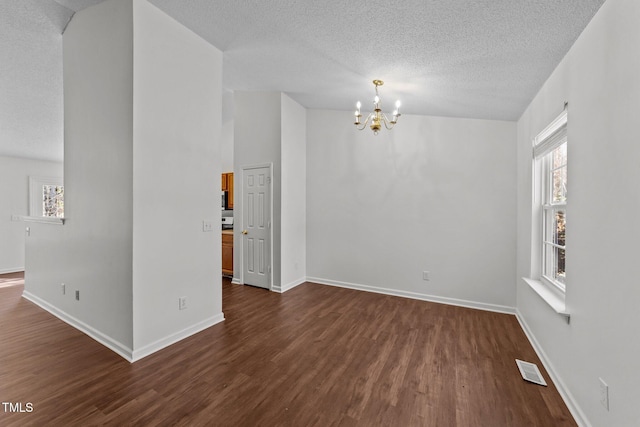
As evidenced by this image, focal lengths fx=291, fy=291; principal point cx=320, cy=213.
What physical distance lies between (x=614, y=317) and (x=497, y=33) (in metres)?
1.86

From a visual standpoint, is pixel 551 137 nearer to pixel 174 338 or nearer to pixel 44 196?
pixel 174 338

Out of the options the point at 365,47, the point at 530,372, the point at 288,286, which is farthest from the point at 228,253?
the point at 530,372

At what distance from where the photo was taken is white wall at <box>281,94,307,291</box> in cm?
440

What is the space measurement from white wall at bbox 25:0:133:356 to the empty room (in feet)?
0.09

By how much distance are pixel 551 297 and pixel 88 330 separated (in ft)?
13.8

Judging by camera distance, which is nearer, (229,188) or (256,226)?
(256,226)

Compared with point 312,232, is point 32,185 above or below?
above

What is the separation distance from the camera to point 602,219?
1601mm

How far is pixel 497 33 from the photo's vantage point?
2.01 metres

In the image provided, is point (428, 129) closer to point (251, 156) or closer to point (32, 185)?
point (251, 156)

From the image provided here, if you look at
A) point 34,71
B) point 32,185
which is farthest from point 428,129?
point 32,185

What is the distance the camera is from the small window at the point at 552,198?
2426 millimetres

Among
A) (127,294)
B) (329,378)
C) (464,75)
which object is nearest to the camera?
(329,378)

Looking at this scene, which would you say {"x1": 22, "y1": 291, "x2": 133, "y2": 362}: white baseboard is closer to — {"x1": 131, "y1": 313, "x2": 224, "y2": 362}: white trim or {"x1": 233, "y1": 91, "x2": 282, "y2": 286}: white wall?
{"x1": 131, "y1": 313, "x2": 224, "y2": 362}: white trim
